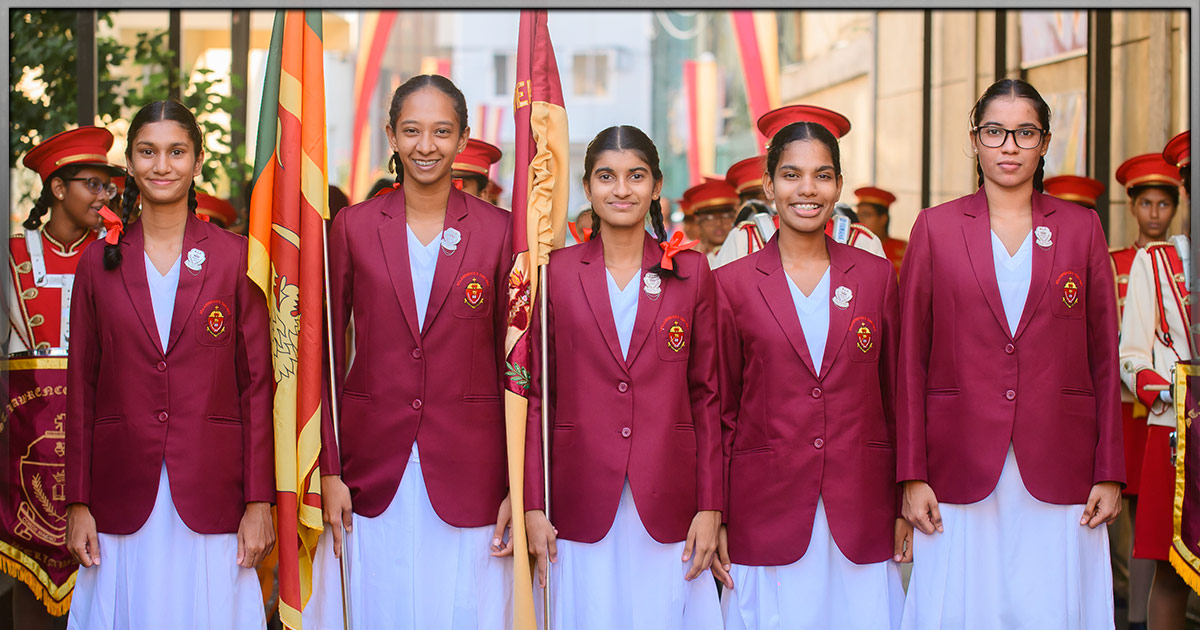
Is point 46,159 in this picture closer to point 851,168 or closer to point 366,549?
point 366,549

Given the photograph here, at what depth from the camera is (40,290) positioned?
484 cm

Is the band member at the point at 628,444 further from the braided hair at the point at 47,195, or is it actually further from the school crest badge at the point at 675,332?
the braided hair at the point at 47,195

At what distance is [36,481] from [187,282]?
1.29 m

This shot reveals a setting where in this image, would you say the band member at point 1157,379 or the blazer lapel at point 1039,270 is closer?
the blazer lapel at point 1039,270

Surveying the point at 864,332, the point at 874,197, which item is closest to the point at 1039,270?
the point at 864,332

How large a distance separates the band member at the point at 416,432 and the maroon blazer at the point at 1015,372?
1.32 m

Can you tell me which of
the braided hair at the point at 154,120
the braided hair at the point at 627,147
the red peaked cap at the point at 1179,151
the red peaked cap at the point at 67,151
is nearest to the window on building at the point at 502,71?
the red peaked cap at the point at 67,151

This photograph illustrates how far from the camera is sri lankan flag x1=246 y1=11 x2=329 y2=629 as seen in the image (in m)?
3.67

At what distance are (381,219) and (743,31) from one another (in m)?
8.51

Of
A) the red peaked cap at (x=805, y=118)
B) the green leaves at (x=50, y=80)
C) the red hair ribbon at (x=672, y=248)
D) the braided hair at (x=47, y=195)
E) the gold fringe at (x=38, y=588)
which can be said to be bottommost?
the gold fringe at (x=38, y=588)

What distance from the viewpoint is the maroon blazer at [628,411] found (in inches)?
144

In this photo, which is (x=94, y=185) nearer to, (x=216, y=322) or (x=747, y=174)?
(x=216, y=322)

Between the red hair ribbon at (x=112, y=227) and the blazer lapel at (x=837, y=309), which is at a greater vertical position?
the red hair ribbon at (x=112, y=227)

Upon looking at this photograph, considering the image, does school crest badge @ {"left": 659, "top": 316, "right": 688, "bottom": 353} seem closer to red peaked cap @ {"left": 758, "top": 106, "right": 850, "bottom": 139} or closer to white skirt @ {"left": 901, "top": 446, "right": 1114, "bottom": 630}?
white skirt @ {"left": 901, "top": 446, "right": 1114, "bottom": 630}
